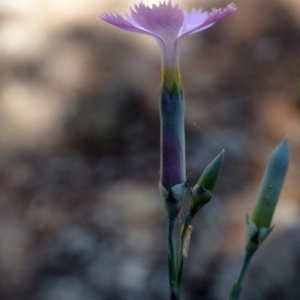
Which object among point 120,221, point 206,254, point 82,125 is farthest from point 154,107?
point 206,254

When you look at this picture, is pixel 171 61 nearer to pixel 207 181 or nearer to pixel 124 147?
pixel 207 181

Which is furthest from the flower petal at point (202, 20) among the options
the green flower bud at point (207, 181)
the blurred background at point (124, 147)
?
the blurred background at point (124, 147)

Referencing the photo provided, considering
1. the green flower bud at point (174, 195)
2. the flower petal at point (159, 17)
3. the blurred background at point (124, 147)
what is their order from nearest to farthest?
1. the flower petal at point (159, 17)
2. the green flower bud at point (174, 195)
3. the blurred background at point (124, 147)

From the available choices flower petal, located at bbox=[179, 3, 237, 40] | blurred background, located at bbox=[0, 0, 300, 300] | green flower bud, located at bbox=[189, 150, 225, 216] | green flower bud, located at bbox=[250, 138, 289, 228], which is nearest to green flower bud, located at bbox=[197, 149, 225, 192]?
green flower bud, located at bbox=[189, 150, 225, 216]

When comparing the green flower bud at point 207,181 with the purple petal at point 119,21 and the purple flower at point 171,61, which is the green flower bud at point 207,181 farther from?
the purple petal at point 119,21

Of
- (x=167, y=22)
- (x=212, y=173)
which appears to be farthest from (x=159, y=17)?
(x=212, y=173)

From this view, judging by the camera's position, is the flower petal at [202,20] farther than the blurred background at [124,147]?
No

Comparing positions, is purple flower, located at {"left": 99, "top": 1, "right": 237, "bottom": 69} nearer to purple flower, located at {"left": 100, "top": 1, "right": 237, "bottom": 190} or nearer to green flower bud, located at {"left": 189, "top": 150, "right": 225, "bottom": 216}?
purple flower, located at {"left": 100, "top": 1, "right": 237, "bottom": 190}

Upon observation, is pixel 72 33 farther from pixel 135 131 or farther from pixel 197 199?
pixel 197 199
